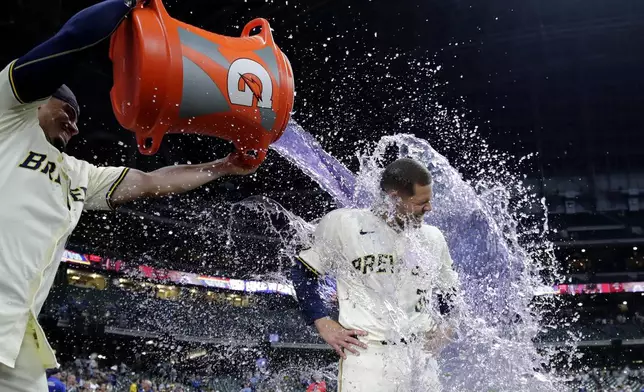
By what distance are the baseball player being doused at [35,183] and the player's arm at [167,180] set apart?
0.89 feet

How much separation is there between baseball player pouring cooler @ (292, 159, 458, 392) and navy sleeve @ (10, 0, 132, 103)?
1413 millimetres

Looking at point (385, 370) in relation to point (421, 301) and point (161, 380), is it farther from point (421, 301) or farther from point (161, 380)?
point (161, 380)

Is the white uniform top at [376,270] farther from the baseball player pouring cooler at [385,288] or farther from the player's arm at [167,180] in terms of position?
the player's arm at [167,180]

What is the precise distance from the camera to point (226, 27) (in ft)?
53.5

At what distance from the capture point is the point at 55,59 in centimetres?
178

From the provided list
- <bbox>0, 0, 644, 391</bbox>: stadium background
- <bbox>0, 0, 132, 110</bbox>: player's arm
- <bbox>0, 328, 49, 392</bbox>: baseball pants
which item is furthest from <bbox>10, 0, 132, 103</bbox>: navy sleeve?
<bbox>0, 0, 644, 391</bbox>: stadium background

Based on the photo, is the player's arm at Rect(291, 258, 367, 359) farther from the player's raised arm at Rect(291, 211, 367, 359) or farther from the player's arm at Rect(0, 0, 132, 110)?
the player's arm at Rect(0, 0, 132, 110)

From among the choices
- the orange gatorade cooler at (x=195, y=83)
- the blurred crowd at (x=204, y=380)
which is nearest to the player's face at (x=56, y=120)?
the orange gatorade cooler at (x=195, y=83)

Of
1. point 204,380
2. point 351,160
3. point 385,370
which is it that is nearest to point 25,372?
point 385,370

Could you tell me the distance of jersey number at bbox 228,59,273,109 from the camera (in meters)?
2.09

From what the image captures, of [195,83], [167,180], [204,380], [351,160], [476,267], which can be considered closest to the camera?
[195,83]

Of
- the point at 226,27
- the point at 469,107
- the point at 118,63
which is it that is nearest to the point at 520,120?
the point at 469,107

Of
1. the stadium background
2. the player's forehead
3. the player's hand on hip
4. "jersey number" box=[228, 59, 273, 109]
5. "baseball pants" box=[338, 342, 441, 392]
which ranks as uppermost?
the stadium background

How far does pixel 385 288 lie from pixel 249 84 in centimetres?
115
